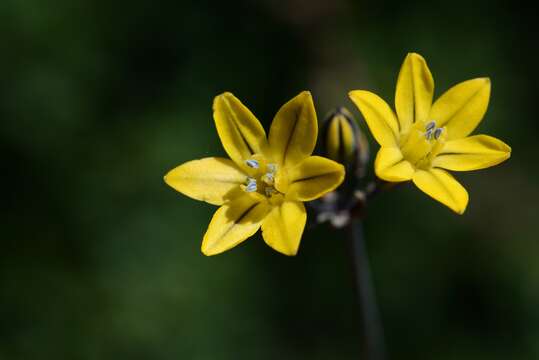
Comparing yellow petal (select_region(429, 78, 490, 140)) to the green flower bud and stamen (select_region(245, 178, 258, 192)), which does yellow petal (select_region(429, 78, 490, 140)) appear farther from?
stamen (select_region(245, 178, 258, 192))

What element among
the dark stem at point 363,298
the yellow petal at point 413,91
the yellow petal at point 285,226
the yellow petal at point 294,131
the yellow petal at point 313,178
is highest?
the yellow petal at point 413,91

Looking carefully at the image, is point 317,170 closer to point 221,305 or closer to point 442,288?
point 221,305

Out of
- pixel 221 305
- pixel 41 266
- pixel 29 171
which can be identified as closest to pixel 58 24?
pixel 29 171

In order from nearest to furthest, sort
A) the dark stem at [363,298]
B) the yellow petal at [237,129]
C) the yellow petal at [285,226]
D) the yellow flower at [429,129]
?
the yellow petal at [285,226]
the yellow flower at [429,129]
the yellow petal at [237,129]
the dark stem at [363,298]

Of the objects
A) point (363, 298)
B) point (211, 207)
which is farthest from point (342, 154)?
point (211, 207)

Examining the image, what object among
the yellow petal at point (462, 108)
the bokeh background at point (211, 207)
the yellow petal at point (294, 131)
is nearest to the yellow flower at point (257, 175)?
the yellow petal at point (294, 131)

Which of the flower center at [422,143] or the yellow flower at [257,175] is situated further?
the flower center at [422,143]

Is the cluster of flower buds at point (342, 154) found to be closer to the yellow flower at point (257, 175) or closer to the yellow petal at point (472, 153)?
the yellow flower at point (257, 175)

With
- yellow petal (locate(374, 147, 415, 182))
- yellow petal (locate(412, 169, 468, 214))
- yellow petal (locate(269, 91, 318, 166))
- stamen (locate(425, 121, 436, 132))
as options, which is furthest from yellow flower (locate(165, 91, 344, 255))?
stamen (locate(425, 121, 436, 132))
